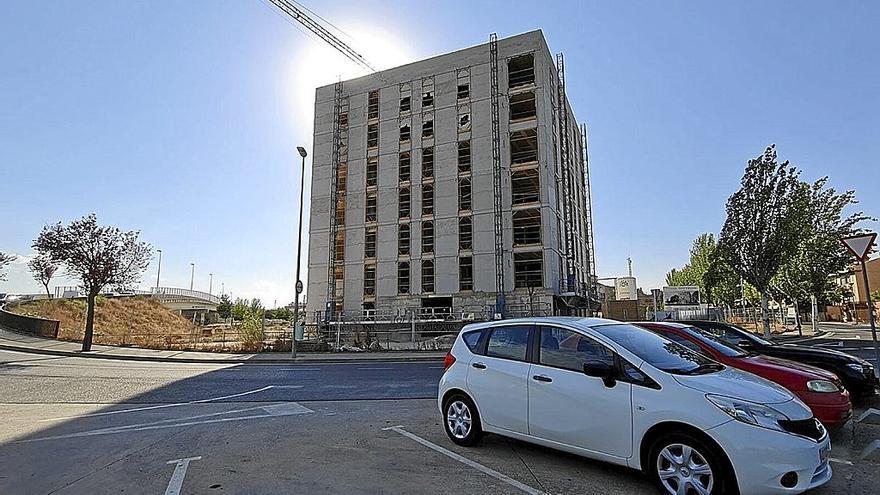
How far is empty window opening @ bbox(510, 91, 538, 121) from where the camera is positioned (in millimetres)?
37469

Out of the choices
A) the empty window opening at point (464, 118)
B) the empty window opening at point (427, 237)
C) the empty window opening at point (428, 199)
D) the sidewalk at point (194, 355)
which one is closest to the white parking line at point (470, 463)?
the sidewalk at point (194, 355)

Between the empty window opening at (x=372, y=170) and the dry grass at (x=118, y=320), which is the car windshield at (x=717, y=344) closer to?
the dry grass at (x=118, y=320)

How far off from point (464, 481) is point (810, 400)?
4.53 m

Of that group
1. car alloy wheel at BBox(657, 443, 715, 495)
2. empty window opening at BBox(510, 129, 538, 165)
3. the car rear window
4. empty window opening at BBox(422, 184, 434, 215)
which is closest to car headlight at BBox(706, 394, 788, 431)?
car alloy wheel at BBox(657, 443, 715, 495)

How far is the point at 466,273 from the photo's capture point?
3669 centimetres

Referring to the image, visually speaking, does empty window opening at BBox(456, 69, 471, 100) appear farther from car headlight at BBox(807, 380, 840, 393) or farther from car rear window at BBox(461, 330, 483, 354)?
car headlight at BBox(807, 380, 840, 393)

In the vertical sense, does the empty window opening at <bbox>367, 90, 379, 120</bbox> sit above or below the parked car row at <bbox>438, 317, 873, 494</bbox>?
above

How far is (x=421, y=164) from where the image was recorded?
1554 inches

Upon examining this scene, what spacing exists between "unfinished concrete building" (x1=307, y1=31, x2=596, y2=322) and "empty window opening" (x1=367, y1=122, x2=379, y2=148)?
0.39ft

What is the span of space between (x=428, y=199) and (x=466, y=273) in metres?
6.63

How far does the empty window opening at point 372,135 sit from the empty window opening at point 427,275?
11.4 m

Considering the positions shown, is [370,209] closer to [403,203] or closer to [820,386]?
[403,203]

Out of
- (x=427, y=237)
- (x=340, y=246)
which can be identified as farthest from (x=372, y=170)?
(x=427, y=237)

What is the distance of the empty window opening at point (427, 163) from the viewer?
39.3 meters
